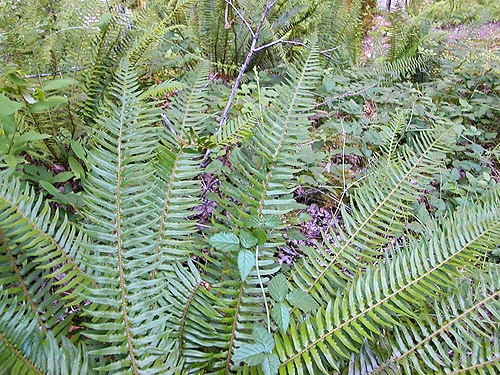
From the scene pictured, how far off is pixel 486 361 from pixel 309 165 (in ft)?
3.81

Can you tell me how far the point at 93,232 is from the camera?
78cm

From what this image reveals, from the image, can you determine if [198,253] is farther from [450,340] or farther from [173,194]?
[450,340]

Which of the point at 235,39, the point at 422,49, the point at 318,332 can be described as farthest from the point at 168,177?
the point at 422,49

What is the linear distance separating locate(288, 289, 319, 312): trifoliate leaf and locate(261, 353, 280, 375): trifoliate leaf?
0.13 m

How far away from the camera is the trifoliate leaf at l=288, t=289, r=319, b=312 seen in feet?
2.79

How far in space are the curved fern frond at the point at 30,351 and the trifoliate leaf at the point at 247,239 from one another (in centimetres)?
43

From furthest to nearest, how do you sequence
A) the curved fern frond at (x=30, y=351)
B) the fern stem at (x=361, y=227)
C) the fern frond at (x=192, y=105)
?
the fern frond at (x=192, y=105), the fern stem at (x=361, y=227), the curved fern frond at (x=30, y=351)

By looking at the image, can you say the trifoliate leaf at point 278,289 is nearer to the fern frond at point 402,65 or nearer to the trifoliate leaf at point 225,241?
the trifoliate leaf at point 225,241

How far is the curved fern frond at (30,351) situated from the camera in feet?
2.26

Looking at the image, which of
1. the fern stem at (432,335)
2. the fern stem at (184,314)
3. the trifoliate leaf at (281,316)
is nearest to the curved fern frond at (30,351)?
the fern stem at (184,314)

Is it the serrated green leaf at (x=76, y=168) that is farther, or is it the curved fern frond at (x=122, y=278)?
the serrated green leaf at (x=76, y=168)

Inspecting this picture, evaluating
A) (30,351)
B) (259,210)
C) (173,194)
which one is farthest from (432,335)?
(30,351)

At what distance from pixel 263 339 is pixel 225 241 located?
249 millimetres

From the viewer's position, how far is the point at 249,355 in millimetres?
788
